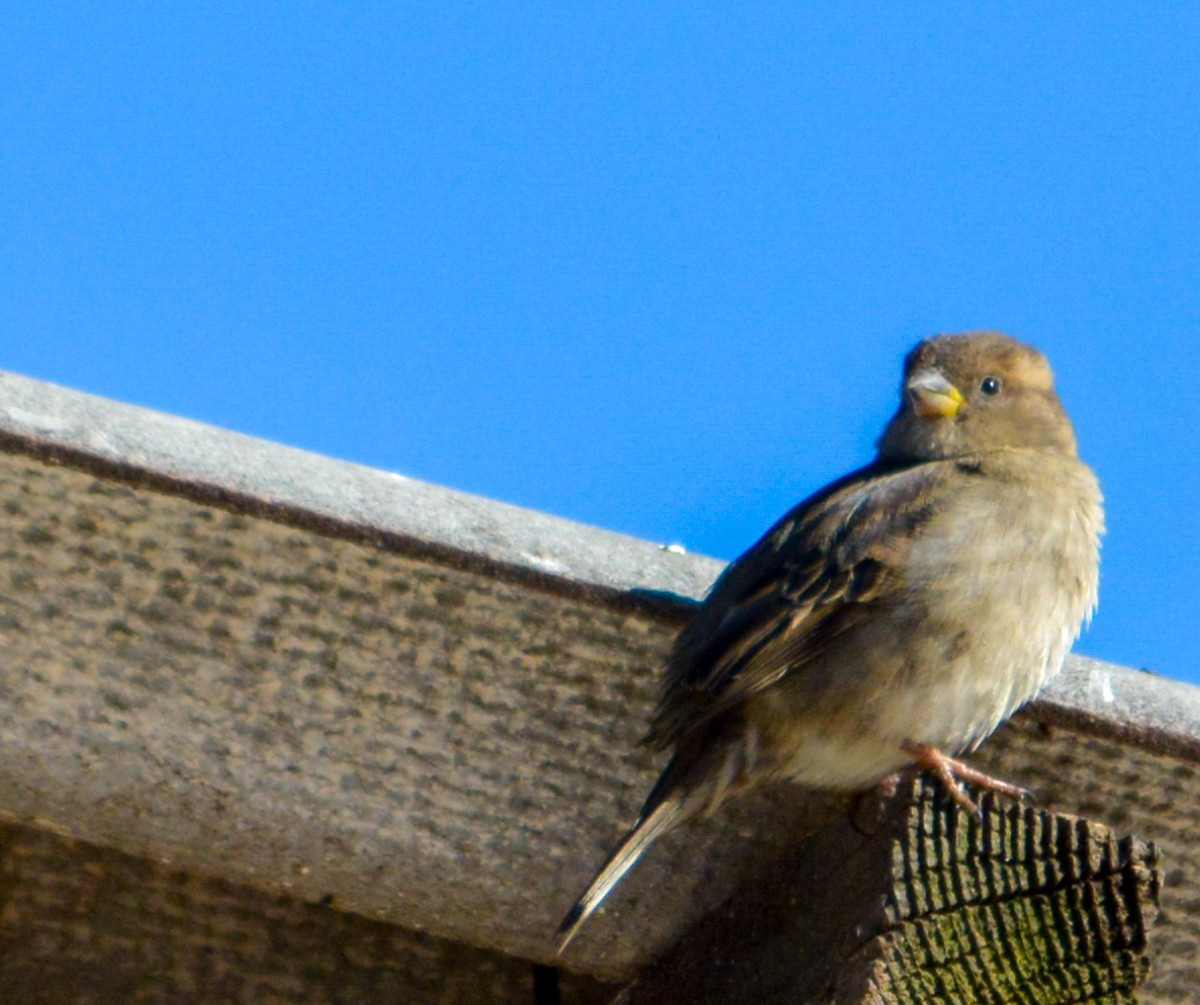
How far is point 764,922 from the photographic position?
73.4 inches

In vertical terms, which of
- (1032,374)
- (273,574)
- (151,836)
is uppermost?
(1032,374)

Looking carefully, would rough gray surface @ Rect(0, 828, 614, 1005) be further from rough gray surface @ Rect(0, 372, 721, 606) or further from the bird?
rough gray surface @ Rect(0, 372, 721, 606)

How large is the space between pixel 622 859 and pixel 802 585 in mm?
780

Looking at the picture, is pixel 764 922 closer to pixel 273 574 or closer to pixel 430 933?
pixel 430 933

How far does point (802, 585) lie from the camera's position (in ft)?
8.38

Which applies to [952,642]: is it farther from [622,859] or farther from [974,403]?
[974,403]

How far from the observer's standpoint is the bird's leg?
1618 millimetres

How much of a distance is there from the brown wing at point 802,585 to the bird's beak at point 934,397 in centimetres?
45

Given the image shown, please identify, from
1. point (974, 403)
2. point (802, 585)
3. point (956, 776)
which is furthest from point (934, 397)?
point (956, 776)

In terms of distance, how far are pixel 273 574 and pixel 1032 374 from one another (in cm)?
208

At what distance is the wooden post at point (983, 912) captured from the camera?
154cm

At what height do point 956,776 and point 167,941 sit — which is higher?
point 956,776

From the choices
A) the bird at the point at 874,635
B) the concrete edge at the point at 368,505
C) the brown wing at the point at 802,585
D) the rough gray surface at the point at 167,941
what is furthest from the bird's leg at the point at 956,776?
the rough gray surface at the point at 167,941

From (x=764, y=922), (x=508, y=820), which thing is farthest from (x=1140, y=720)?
(x=508, y=820)
